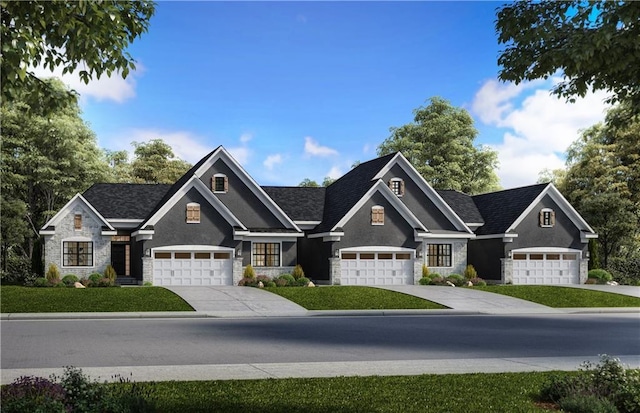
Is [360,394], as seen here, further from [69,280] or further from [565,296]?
[69,280]

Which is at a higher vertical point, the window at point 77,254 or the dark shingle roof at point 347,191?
the dark shingle roof at point 347,191

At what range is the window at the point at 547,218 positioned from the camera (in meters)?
47.7

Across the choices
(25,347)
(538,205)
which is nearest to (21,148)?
(538,205)

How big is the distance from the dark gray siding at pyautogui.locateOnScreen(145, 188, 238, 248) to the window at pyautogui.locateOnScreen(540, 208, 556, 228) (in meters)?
20.5

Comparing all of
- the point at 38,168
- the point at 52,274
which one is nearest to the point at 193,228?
the point at 52,274

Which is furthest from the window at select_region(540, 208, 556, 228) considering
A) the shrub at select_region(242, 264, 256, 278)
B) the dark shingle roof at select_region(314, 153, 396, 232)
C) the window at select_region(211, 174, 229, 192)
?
the window at select_region(211, 174, 229, 192)

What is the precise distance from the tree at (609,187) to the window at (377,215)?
793 inches

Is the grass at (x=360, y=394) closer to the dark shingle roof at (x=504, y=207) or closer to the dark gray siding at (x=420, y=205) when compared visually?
the dark gray siding at (x=420, y=205)

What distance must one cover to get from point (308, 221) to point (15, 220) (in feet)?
69.3

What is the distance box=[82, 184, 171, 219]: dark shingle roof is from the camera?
44.6m

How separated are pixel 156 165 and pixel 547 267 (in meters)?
44.3

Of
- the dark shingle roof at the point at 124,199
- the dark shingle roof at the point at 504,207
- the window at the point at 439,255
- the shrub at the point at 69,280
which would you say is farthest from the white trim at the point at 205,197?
the dark shingle roof at the point at 504,207

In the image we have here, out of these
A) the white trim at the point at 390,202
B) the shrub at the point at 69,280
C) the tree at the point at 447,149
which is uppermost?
the tree at the point at 447,149

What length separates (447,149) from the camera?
70062mm
